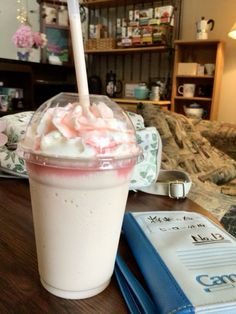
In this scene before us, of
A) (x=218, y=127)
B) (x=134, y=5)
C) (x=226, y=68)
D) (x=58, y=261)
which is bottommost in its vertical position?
(x=218, y=127)

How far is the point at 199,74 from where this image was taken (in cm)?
291

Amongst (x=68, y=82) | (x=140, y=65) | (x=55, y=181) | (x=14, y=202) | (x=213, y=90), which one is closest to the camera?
(x=55, y=181)

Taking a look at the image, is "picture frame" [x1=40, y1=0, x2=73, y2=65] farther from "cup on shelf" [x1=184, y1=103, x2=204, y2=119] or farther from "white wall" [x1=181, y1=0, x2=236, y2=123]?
"cup on shelf" [x1=184, y1=103, x2=204, y2=119]

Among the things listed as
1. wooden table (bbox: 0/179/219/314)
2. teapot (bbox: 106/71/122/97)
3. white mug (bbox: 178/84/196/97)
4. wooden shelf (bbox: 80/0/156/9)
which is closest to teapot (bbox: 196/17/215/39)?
white mug (bbox: 178/84/196/97)

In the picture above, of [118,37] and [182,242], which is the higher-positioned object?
[118,37]

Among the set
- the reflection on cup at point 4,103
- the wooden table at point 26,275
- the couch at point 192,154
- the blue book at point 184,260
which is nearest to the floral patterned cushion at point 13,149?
the wooden table at point 26,275

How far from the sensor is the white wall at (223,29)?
290cm

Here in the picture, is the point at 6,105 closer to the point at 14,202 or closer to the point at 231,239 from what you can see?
the point at 14,202

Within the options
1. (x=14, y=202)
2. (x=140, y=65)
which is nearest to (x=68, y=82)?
(x=140, y=65)

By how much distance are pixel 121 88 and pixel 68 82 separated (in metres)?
0.63

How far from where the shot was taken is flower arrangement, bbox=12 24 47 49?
2.98 meters

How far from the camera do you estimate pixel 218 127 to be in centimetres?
206

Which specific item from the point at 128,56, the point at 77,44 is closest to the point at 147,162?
the point at 77,44

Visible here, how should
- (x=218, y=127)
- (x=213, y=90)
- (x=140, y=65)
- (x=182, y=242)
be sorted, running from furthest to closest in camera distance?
1. (x=140, y=65)
2. (x=213, y=90)
3. (x=218, y=127)
4. (x=182, y=242)
